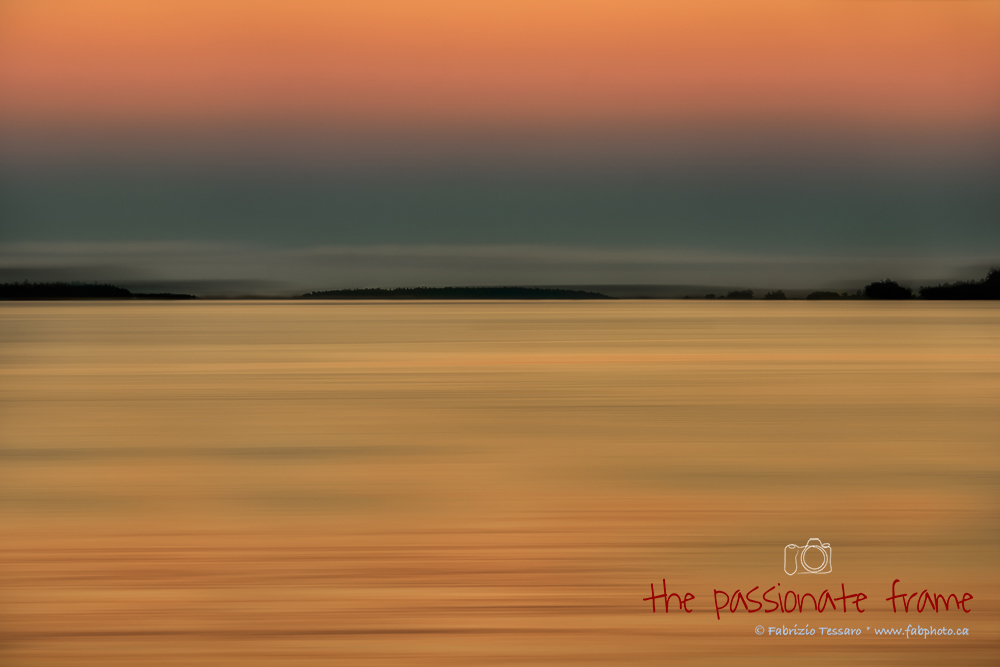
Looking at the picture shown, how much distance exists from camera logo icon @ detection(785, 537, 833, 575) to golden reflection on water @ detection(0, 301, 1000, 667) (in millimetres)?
50

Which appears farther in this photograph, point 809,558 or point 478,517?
point 478,517

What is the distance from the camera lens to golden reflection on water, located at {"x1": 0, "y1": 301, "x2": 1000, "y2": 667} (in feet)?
7.02

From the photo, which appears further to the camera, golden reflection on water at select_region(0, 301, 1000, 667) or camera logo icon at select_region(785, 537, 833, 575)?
camera logo icon at select_region(785, 537, 833, 575)

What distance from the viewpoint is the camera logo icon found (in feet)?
8.52

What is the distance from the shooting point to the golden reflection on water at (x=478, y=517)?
84.3 inches

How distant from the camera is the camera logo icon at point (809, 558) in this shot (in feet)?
8.52

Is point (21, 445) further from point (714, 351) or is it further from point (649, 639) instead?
point (714, 351)

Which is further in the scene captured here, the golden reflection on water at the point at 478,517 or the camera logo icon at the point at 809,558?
the camera logo icon at the point at 809,558

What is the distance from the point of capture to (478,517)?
10.5 feet

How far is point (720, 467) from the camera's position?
4137 millimetres

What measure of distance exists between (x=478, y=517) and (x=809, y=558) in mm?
1026

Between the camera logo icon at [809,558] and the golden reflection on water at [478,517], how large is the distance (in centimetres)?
5

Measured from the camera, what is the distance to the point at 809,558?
8.87 feet

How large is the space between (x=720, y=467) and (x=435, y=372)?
14.7ft
